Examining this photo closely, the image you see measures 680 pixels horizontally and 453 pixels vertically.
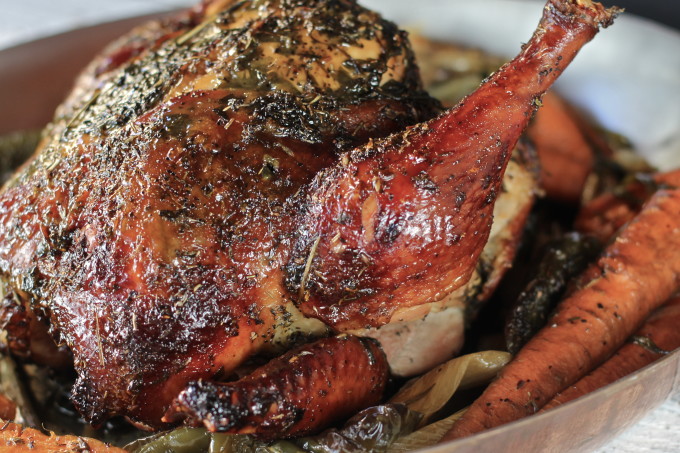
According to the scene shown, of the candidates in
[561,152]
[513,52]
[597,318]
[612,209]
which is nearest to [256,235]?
[597,318]

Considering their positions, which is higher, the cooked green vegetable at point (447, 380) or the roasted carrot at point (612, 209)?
the cooked green vegetable at point (447, 380)

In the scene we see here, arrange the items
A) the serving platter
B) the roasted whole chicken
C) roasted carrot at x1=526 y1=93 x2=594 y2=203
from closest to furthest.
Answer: the roasted whole chicken
roasted carrot at x1=526 y1=93 x2=594 y2=203
the serving platter

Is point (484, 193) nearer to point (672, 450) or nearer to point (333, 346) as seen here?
point (333, 346)

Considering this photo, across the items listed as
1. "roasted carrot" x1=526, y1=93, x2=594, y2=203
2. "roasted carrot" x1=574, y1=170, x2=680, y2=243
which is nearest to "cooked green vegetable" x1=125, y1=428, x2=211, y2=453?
"roasted carrot" x1=574, y1=170, x2=680, y2=243

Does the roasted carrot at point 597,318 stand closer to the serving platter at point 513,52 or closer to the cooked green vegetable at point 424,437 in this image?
the cooked green vegetable at point 424,437

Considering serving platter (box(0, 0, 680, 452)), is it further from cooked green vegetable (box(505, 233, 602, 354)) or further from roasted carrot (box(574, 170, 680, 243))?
cooked green vegetable (box(505, 233, 602, 354))

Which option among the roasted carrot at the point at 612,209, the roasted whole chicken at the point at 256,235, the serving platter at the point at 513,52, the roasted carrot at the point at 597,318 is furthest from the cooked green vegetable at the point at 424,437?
the serving platter at the point at 513,52

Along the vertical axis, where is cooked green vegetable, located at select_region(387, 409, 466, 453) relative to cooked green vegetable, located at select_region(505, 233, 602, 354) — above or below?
above
